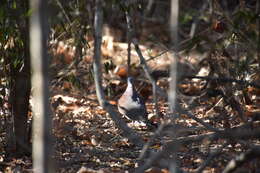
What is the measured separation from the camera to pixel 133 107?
7457 mm

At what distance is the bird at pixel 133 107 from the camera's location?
7.20 metres

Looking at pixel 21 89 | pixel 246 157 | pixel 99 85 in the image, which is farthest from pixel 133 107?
pixel 246 157

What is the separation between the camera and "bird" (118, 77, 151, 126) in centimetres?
720

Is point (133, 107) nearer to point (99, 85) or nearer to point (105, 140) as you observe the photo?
point (105, 140)

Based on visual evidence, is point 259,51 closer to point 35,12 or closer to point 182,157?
point 182,157

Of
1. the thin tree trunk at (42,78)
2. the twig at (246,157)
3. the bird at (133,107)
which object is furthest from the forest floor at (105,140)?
the thin tree trunk at (42,78)

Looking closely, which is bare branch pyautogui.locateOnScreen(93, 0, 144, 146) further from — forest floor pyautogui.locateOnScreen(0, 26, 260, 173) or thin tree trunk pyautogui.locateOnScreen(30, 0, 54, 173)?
thin tree trunk pyautogui.locateOnScreen(30, 0, 54, 173)

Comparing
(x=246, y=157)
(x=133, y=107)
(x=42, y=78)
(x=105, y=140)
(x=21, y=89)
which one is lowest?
(x=105, y=140)

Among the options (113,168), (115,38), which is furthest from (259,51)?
(115,38)

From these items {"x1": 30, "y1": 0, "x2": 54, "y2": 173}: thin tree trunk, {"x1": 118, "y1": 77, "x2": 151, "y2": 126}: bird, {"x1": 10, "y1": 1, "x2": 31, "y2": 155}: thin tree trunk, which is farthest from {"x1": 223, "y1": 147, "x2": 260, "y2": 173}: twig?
{"x1": 118, "y1": 77, "x2": 151, "y2": 126}: bird

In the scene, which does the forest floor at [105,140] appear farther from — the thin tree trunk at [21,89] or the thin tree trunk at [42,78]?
the thin tree trunk at [42,78]

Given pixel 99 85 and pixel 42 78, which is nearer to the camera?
pixel 42 78

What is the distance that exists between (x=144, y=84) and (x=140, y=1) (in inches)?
118

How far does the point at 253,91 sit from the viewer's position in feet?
27.7
